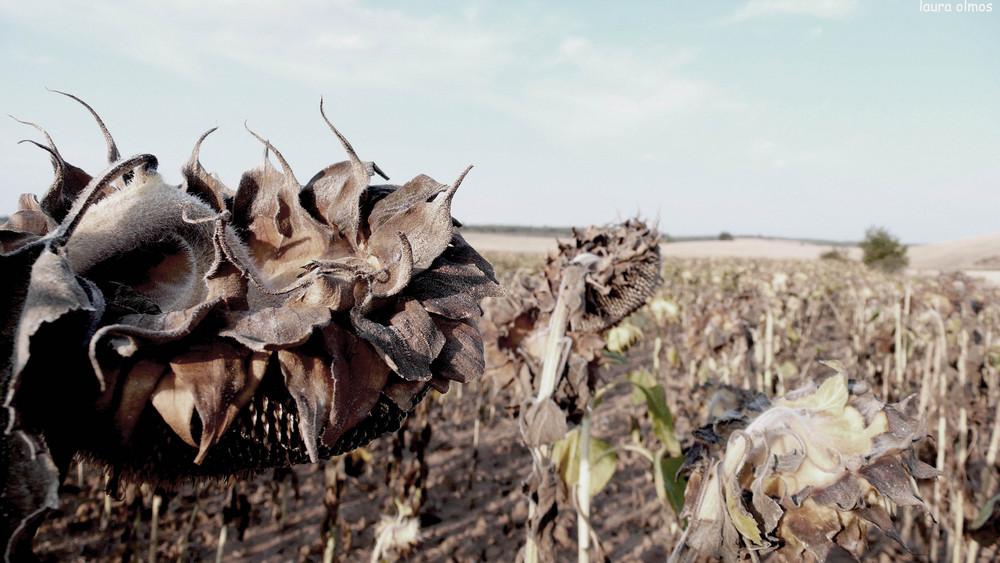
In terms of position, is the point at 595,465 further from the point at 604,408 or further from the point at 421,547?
the point at 604,408

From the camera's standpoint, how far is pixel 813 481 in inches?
43.9

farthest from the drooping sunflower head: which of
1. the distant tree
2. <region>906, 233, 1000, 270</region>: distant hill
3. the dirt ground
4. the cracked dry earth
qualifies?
<region>906, 233, 1000, 270</region>: distant hill

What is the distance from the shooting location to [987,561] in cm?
A: 400

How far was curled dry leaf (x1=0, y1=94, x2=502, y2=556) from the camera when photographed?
52 cm

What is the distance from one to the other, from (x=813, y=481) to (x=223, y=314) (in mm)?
1056

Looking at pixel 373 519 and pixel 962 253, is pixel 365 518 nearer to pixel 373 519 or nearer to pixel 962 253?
pixel 373 519

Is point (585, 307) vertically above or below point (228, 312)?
below

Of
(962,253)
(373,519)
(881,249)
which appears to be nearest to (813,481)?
(373,519)

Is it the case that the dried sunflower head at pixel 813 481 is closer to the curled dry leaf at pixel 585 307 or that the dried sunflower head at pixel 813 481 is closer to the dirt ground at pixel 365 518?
the curled dry leaf at pixel 585 307

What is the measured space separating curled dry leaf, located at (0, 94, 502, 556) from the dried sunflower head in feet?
2.25

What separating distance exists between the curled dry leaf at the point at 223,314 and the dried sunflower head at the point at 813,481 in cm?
68

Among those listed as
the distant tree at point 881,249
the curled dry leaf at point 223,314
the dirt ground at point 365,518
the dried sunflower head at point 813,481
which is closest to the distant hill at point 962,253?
the distant tree at point 881,249

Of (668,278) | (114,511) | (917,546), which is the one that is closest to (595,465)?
(917,546)

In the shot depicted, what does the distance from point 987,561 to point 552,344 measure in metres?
4.02
